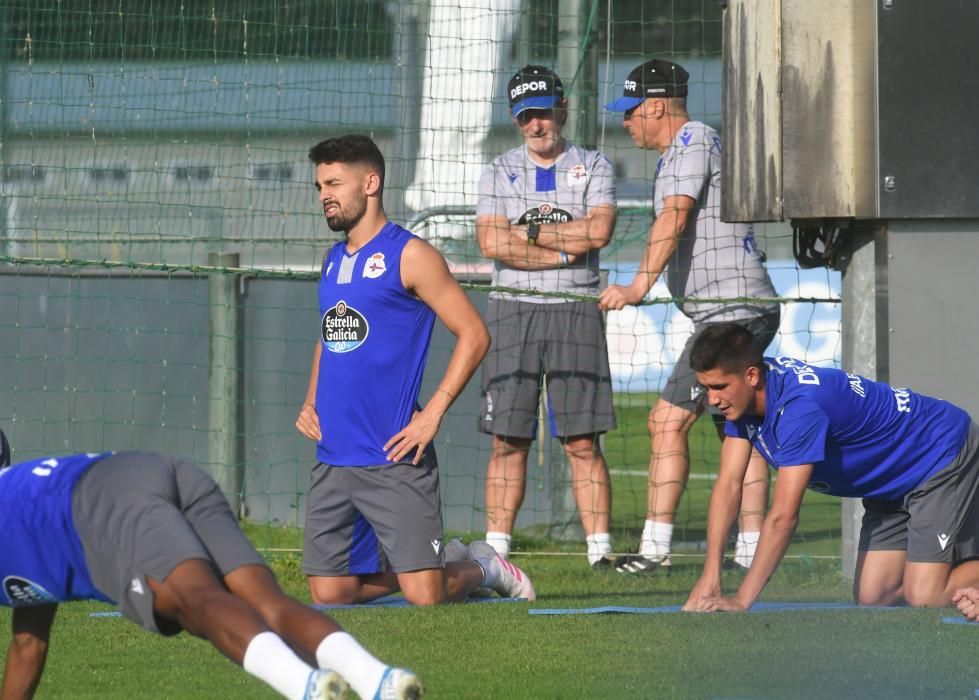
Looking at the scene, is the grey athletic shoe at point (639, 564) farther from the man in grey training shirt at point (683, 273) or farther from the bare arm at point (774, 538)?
the bare arm at point (774, 538)

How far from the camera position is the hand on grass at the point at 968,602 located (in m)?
A: 6.47

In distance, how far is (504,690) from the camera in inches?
213

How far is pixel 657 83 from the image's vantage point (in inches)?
361

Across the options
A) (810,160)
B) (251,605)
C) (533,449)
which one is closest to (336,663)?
(251,605)

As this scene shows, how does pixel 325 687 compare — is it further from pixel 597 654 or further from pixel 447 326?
pixel 447 326

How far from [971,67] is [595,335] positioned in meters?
2.55

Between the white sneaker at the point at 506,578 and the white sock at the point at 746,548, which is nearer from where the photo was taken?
the white sneaker at the point at 506,578

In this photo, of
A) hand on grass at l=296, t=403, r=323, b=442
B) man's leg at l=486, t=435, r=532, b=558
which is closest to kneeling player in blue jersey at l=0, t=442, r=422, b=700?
hand on grass at l=296, t=403, r=323, b=442

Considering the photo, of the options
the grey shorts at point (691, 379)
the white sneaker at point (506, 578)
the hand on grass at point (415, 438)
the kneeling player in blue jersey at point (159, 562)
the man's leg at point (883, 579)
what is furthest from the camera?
the grey shorts at point (691, 379)

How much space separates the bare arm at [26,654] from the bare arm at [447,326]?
2552 millimetres

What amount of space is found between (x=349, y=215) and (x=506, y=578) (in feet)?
6.28

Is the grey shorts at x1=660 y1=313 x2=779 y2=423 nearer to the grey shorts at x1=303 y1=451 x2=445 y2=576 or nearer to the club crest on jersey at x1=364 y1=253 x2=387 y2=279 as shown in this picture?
the grey shorts at x1=303 y1=451 x2=445 y2=576

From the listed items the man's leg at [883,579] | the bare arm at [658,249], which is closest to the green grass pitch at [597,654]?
the man's leg at [883,579]

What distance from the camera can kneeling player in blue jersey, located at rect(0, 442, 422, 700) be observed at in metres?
4.11
